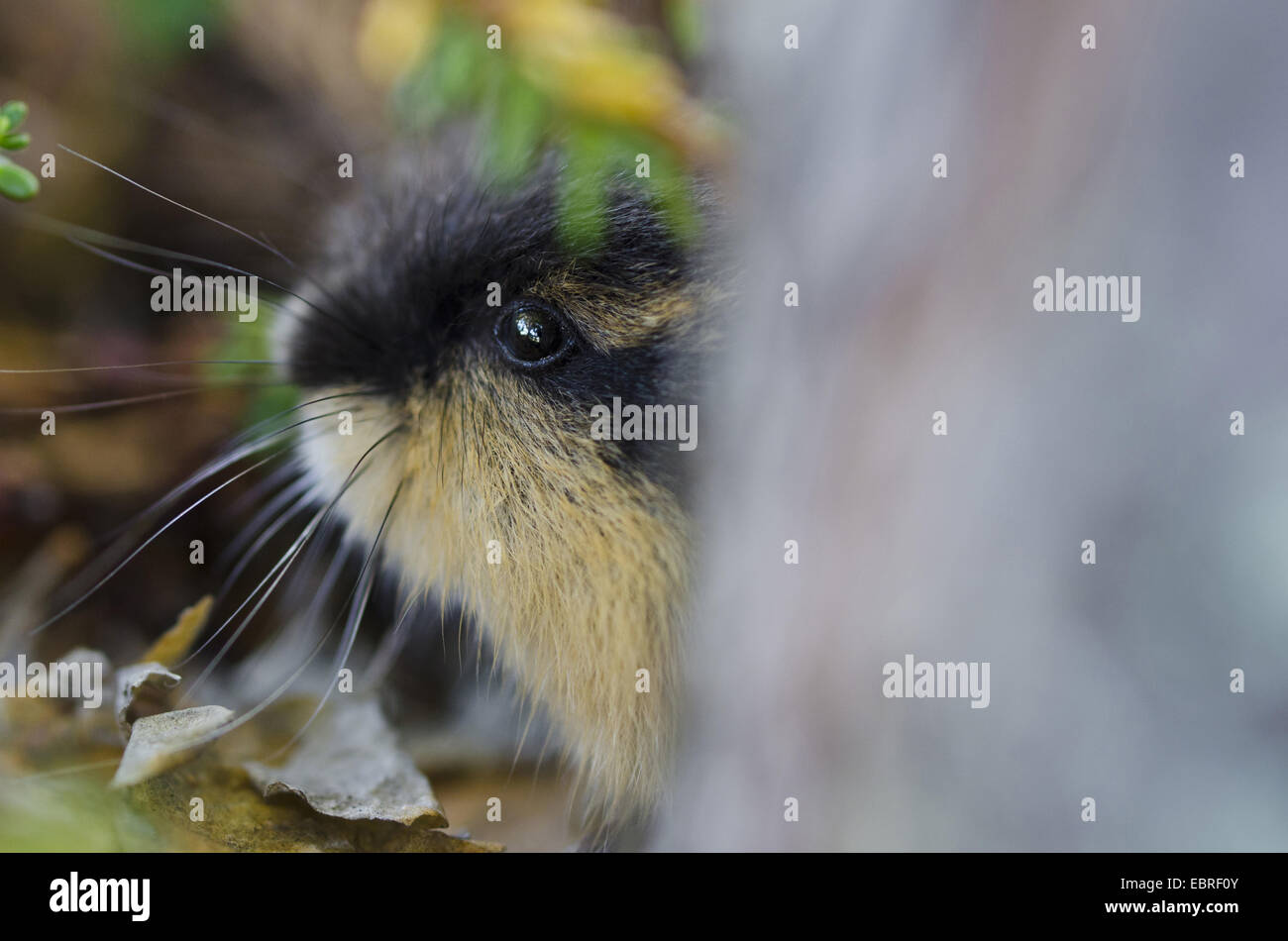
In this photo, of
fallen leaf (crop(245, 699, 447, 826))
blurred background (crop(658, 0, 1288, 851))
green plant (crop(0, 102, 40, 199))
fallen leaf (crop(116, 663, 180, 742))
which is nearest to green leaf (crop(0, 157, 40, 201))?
green plant (crop(0, 102, 40, 199))

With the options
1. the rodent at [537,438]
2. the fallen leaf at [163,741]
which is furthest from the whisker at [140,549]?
the fallen leaf at [163,741]

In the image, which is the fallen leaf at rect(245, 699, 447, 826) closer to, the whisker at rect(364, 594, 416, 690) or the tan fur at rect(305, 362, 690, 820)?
the whisker at rect(364, 594, 416, 690)

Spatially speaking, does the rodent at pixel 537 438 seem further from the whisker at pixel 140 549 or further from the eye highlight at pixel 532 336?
the whisker at pixel 140 549

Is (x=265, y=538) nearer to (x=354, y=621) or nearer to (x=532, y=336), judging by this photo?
(x=354, y=621)

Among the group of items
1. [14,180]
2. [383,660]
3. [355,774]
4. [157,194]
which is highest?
[157,194]

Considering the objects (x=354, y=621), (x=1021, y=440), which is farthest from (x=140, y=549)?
(x=1021, y=440)
